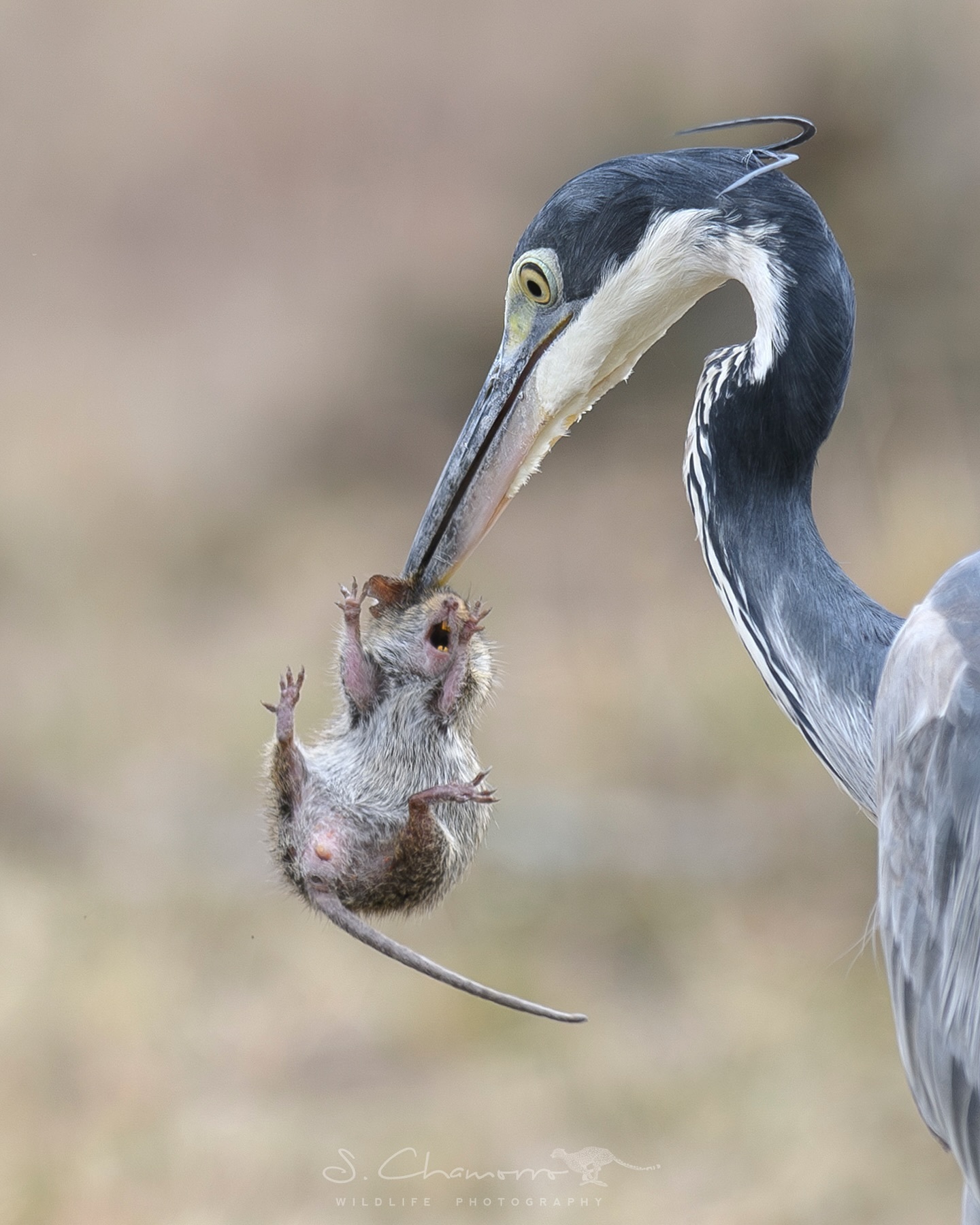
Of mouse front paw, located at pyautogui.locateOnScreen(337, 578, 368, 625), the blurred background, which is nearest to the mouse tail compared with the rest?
mouse front paw, located at pyautogui.locateOnScreen(337, 578, 368, 625)

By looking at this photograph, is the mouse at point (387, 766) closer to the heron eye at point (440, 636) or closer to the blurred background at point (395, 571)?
the heron eye at point (440, 636)

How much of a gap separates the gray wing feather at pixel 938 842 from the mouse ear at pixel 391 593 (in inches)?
27.1

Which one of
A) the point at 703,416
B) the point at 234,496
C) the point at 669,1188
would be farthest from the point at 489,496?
the point at 234,496

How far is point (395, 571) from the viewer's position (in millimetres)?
5668

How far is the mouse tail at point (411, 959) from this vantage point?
1.60 metres

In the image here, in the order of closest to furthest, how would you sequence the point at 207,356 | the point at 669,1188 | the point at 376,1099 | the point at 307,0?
the point at 669,1188 → the point at 376,1099 → the point at 307,0 → the point at 207,356

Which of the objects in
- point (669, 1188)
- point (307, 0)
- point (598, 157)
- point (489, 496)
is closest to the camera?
point (489, 496)

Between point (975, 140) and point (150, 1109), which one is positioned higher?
point (975, 140)

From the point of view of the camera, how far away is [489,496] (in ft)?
6.56

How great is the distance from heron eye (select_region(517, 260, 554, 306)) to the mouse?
0.45m

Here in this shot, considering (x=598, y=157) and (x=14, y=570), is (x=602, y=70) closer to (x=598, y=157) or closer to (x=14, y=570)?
(x=598, y=157)

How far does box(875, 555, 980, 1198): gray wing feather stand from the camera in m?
1.58

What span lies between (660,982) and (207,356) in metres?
3.18

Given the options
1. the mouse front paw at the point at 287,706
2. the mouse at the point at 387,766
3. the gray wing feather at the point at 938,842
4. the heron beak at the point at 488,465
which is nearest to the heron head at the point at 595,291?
the heron beak at the point at 488,465
